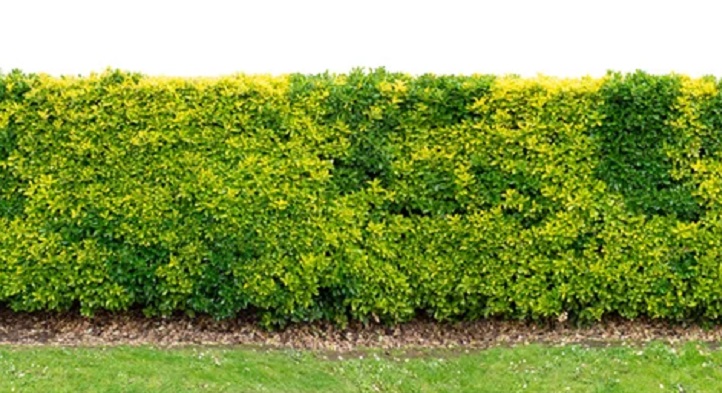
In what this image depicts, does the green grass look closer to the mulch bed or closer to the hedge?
the mulch bed

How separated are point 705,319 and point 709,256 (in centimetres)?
77

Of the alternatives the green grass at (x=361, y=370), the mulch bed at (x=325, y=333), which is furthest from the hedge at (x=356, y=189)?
the green grass at (x=361, y=370)

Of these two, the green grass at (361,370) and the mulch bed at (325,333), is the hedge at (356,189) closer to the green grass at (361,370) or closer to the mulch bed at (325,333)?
the mulch bed at (325,333)

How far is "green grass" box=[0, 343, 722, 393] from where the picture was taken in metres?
7.54

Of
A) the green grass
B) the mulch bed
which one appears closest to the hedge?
the mulch bed

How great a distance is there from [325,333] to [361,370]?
3.76 feet

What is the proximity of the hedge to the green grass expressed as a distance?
67 centimetres

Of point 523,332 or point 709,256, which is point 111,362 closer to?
point 523,332

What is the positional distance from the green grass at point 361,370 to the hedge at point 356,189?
26.5 inches

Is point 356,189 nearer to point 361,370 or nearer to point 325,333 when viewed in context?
point 325,333

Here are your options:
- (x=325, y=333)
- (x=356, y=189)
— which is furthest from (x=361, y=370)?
(x=356, y=189)

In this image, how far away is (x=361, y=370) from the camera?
26.9 ft

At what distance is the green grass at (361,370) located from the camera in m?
7.54

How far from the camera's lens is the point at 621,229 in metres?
8.89
